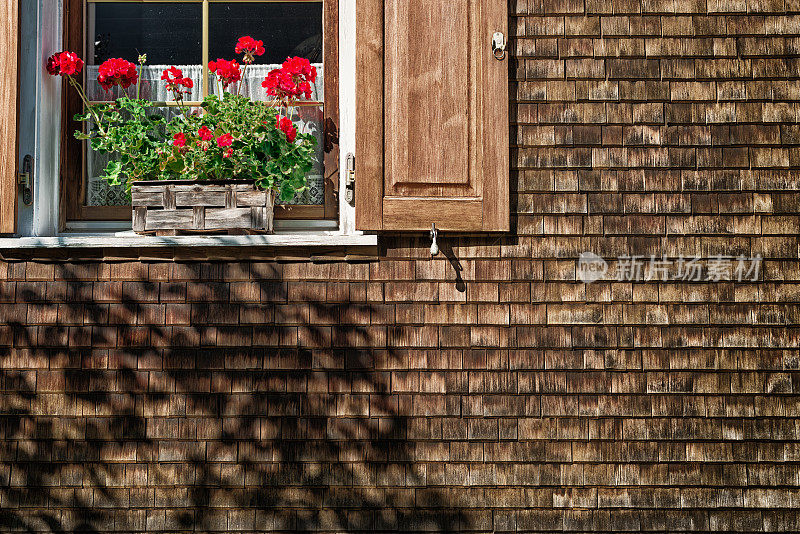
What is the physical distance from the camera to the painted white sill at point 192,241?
3.20 meters

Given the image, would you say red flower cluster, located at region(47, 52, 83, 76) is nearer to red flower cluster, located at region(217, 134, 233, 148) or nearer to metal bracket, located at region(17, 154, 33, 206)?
metal bracket, located at region(17, 154, 33, 206)

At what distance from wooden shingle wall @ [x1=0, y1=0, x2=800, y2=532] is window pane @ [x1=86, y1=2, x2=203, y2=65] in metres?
1.08

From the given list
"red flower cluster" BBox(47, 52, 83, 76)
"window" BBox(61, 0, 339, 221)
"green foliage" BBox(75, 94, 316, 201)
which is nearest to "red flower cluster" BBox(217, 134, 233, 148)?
"green foliage" BBox(75, 94, 316, 201)

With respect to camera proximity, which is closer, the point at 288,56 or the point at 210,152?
the point at 210,152

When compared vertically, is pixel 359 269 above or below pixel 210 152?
below

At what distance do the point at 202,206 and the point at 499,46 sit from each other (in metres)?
1.49

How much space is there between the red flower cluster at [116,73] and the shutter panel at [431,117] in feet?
3.48

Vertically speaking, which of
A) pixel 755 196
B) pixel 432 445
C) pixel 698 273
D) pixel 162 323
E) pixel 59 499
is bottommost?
pixel 59 499

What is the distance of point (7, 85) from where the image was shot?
3227mm

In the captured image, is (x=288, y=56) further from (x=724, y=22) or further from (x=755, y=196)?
A: (x=755, y=196)

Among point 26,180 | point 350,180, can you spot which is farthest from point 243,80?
point 26,180

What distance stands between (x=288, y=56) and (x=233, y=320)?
4.37 ft

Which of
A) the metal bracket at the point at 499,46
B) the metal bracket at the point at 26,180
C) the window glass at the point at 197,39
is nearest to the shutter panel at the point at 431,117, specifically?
the metal bracket at the point at 499,46

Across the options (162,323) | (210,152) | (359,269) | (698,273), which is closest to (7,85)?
(210,152)
